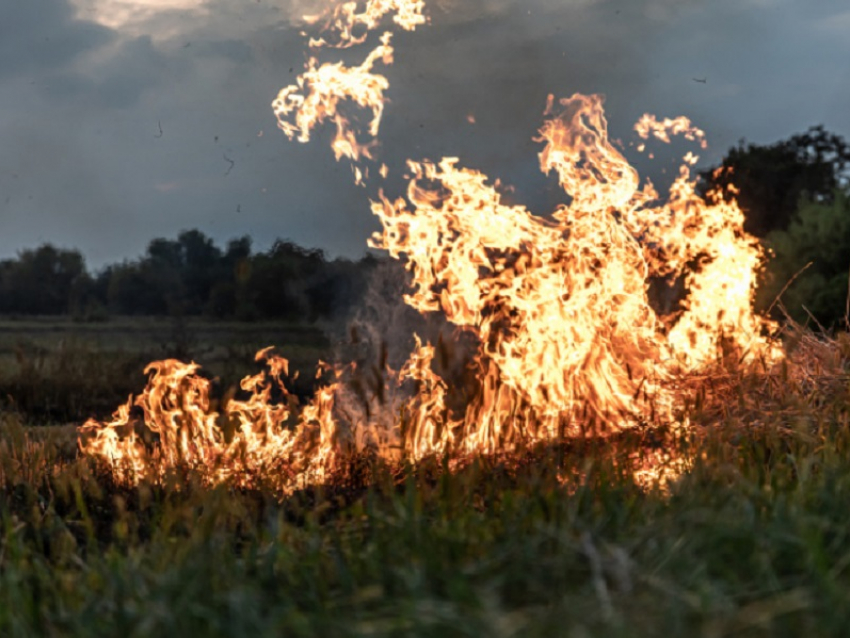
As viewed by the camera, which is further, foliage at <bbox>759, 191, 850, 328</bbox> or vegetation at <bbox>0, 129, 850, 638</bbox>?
foliage at <bbox>759, 191, 850, 328</bbox>

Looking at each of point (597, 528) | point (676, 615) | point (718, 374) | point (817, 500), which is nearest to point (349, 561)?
point (597, 528)

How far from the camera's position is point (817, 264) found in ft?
83.3

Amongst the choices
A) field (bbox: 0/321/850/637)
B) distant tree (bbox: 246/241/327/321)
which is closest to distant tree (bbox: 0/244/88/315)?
distant tree (bbox: 246/241/327/321)

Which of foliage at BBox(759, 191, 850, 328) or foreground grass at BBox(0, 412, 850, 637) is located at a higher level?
foliage at BBox(759, 191, 850, 328)

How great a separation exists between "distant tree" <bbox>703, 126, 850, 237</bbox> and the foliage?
1187 centimetres

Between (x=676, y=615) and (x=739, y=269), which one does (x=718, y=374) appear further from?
(x=676, y=615)

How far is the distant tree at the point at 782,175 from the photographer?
124 ft

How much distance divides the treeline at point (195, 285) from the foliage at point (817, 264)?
9856mm

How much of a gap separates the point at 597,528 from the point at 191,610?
1697 millimetres

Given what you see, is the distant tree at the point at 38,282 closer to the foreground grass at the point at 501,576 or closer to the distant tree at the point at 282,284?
the distant tree at the point at 282,284

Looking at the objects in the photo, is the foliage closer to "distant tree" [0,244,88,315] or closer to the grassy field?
the grassy field

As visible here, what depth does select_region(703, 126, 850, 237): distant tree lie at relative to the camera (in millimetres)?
37812

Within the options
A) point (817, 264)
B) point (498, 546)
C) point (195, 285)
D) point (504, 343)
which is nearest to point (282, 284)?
point (195, 285)

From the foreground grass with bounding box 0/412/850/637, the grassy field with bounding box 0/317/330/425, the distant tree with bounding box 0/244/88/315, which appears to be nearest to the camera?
the foreground grass with bounding box 0/412/850/637
